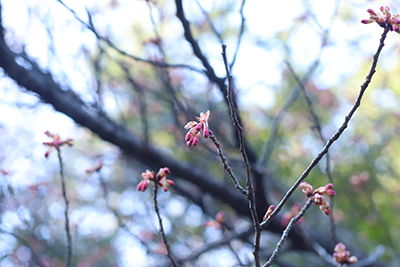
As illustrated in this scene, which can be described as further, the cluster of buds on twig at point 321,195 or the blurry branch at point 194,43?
the blurry branch at point 194,43

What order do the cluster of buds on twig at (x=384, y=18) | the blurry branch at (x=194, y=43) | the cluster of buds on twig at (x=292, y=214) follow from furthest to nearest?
the cluster of buds on twig at (x=292, y=214)
the blurry branch at (x=194, y=43)
the cluster of buds on twig at (x=384, y=18)

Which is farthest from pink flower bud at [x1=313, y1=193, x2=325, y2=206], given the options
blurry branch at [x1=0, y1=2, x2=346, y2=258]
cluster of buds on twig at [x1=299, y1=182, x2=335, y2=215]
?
blurry branch at [x1=0, y1=2, x2=346, y2=258]

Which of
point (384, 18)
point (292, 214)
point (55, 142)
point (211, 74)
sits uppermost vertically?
point (211, 74)

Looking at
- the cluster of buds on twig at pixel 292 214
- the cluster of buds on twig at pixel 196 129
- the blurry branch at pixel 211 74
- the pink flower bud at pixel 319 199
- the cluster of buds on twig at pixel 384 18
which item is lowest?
the cluster of buds on twig at pixel 196 129

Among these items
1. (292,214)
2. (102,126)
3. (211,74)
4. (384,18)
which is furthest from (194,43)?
(292,214)

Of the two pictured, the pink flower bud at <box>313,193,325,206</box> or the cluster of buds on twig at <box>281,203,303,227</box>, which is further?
the cluster of buds on twig at <box>281,203,303,227</box>

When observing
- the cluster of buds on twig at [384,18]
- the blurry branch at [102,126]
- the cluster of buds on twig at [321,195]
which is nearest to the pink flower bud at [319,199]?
the cluster of buds on twig at [321,195]

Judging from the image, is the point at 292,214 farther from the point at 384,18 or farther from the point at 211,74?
the point at 384,18

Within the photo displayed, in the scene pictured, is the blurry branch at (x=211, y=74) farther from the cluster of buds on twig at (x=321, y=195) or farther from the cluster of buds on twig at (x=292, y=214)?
the cluster of buds on twig at (x=321, y=195)

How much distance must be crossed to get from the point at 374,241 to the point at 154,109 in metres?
2.90

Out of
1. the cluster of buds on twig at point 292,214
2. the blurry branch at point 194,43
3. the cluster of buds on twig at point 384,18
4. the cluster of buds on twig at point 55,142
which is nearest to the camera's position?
the cluster of buds on twig at point 384,18

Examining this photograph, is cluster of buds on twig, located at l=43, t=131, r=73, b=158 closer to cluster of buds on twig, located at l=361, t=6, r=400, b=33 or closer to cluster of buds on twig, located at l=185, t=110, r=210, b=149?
cluster of buds on twig, located at l=185, t=110, r=210, b=149

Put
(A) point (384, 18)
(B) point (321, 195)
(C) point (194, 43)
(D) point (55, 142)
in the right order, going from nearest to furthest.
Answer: (A) point (384, 18)
(B) point (321, 195)
(D) point (55, 142)
(C) point (194, 43)

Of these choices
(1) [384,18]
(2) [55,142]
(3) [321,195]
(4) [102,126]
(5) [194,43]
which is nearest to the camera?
(1) [384,18]
